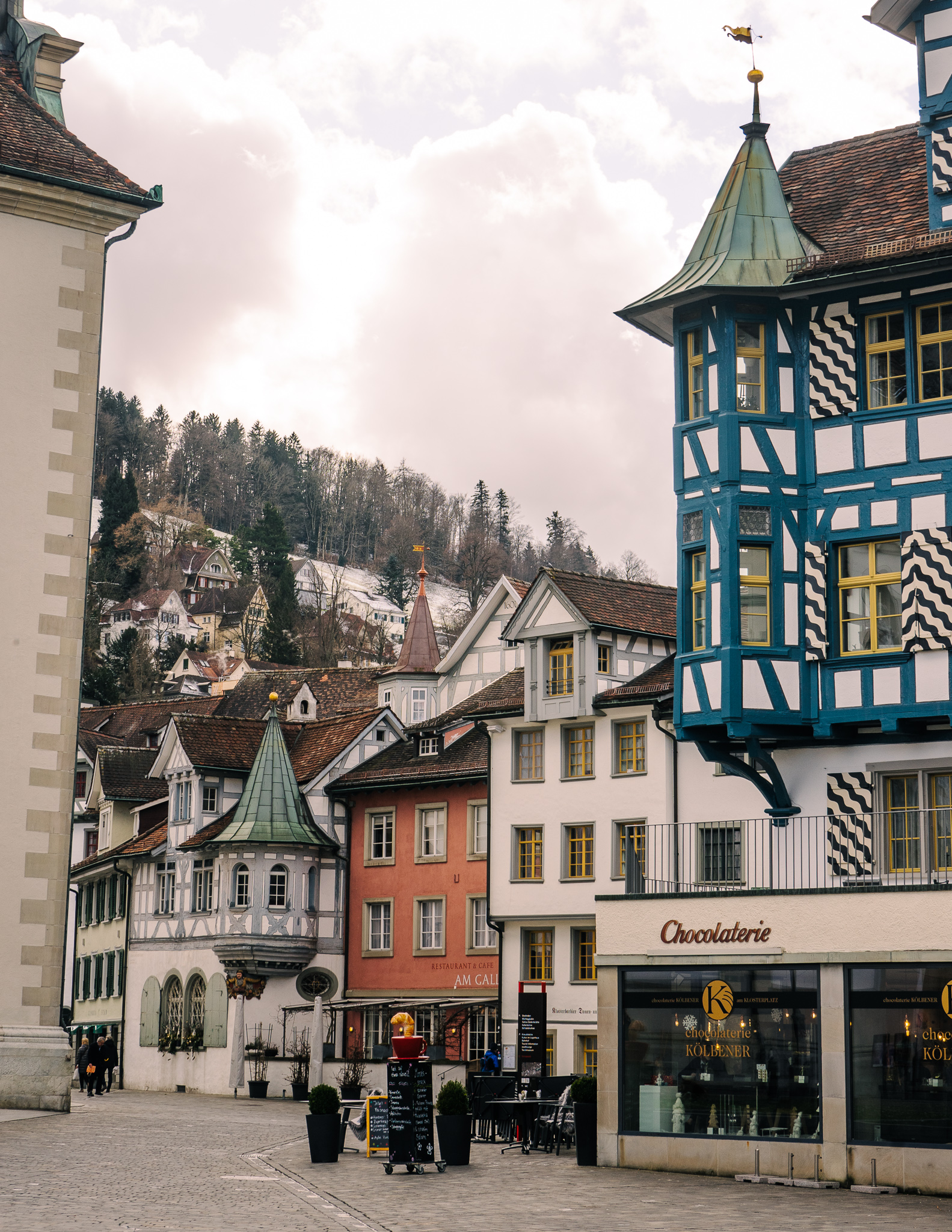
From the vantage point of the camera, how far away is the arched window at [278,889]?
5028cm

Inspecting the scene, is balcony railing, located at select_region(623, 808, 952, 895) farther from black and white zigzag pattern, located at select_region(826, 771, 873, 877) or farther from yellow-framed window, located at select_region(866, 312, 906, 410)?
yellow-framed window, located at select_region(866, 312, 906, 410)

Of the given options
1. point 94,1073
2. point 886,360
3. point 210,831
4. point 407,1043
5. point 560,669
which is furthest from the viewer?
point 210,831

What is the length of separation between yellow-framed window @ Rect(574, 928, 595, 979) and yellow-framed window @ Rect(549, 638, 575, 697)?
18.6 feet

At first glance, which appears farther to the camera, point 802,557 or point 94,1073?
point 94,1073

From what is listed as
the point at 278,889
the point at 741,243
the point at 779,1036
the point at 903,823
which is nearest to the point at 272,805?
the point at 278,889

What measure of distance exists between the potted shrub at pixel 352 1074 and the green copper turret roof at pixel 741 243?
13.7 m

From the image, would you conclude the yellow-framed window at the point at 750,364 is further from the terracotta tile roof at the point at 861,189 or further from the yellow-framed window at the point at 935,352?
the yellow-framed window at the point at 935,352

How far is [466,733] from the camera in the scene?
5091 centimetres

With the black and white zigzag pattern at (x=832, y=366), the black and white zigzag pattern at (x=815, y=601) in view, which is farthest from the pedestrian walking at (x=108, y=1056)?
the black and white zigzag pattern at (x=832, y=366)

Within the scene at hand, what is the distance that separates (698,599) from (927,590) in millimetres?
3572

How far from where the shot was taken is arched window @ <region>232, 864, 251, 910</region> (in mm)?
50188

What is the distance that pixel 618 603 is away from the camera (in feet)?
145

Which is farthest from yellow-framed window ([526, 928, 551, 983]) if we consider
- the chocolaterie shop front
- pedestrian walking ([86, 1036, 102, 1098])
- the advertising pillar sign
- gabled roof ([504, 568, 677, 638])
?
the chocolaterie shop front

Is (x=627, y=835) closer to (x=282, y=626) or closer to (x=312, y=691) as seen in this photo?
(x=312, y=691)
